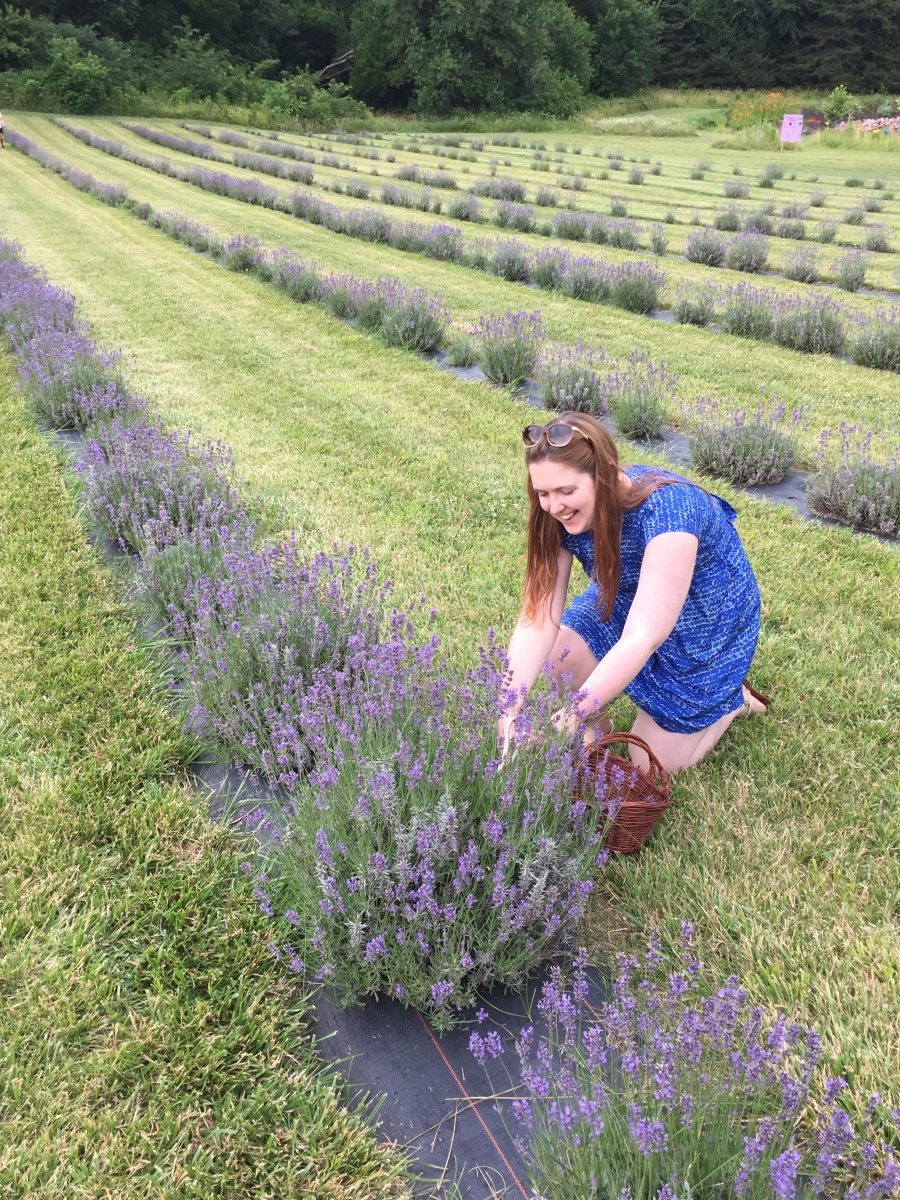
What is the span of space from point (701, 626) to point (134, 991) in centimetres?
184

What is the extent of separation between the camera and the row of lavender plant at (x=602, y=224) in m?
10.8

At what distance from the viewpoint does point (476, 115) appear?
3847 centimetres

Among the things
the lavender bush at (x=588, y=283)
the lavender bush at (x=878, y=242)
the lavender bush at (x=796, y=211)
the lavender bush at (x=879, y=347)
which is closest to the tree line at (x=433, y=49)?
the lavender bush at (x=796, y=211)

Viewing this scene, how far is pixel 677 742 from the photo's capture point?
2.63 meters

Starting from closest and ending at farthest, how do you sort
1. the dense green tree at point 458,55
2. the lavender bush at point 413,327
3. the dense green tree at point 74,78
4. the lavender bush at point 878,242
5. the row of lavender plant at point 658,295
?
the lavender bush at point 413,327, the row of lavender plant at point 658,295, the lavender bush at point 878,242, the dense green tree at point 74,78, the dense green tree at point 458,55

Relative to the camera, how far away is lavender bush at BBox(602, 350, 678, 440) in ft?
18.5

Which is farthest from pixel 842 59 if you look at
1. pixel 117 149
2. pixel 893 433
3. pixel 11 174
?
pixel 893 433

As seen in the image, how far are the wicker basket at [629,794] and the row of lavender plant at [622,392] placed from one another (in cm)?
272

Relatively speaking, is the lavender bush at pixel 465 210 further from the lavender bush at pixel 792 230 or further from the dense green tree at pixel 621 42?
the dense green tree at pixel 621 42

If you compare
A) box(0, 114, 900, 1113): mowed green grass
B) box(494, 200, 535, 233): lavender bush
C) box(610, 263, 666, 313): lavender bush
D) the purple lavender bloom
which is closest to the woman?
box(0, 114, 900, 1113): mowed green grass

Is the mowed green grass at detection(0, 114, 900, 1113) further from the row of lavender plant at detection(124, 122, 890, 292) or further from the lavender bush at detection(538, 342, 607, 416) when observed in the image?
the row of lavender plant at detection(124, 122, 890, 292)

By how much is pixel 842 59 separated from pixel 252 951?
2326 inches

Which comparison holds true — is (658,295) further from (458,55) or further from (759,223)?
(458,55)

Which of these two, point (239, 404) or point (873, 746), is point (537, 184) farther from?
point (873, 746)
